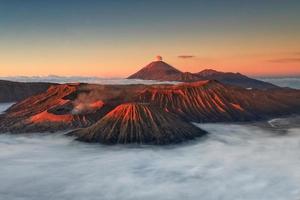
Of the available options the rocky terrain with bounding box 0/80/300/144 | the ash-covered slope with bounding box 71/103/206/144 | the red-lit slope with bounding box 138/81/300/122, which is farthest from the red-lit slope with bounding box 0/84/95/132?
the red-lit slope with bounding box 138/81/300/122

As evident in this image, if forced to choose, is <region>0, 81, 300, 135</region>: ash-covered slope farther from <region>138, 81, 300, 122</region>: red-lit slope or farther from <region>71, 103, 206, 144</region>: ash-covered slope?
<region>71, 103, 206, 144</region>: ash-covered slope

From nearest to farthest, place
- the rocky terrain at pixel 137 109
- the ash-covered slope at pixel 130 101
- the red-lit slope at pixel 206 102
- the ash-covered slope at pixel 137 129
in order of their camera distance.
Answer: the ash-covered slope at pixel 137 129 → the rocky terrain at pixel 137 109 → the ash-covered slope at pixel 130 101 → the red-lit slope at pixel 206 102

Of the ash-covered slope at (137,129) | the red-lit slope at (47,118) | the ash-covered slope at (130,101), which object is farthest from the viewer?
the ash-covered slope at (130,101)

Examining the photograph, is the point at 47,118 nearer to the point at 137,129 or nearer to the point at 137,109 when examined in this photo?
the point at 137,109

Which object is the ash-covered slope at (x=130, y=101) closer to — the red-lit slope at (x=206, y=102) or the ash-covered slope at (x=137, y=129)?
the red-lit slope at (x=206, y=102)

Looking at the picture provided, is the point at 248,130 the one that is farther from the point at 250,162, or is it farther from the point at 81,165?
the point at 81,165

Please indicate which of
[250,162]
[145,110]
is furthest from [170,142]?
[250,162]

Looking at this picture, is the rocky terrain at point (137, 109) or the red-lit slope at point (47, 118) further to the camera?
the red-lit slope at point (47, 118)

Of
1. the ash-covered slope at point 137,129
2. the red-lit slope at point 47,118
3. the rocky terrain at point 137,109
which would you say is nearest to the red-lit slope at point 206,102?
the rocky terrain at point 137,109
